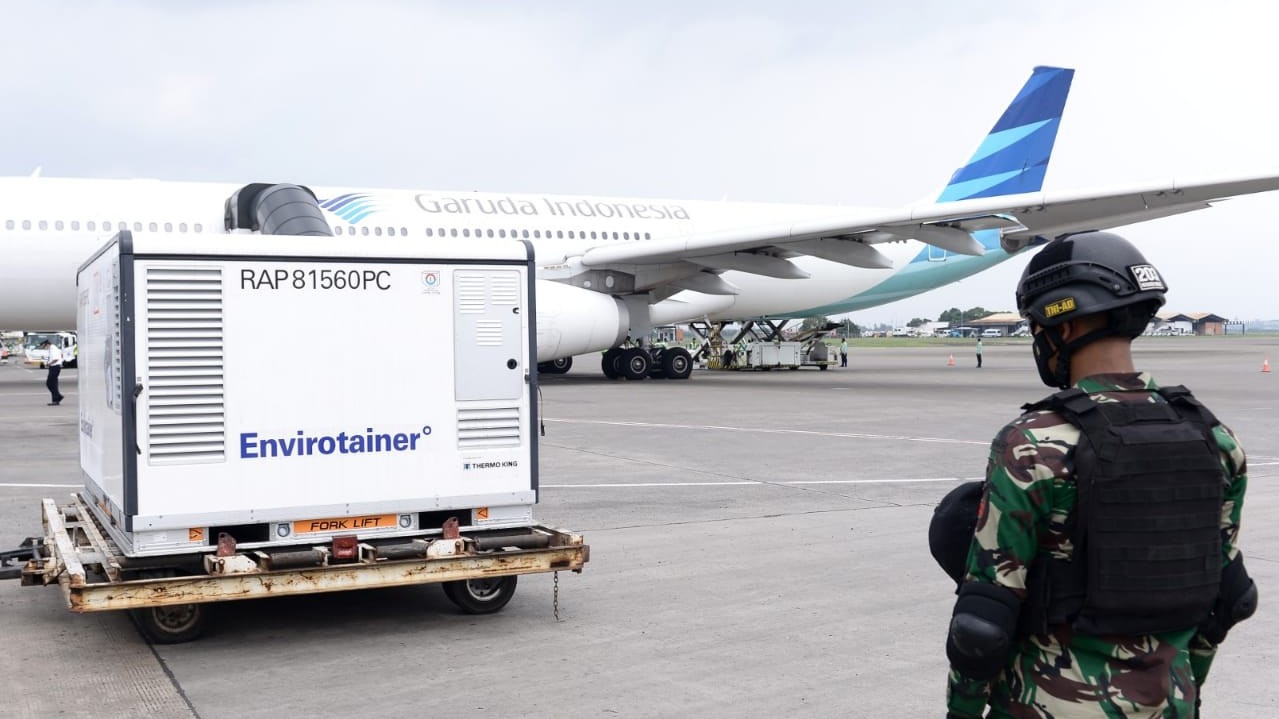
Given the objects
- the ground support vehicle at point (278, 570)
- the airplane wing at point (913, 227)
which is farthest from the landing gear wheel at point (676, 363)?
the ground support vehicle at point (278, 570)

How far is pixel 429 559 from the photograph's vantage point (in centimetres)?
610

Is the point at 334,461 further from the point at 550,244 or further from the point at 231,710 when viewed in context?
the point at 550,244

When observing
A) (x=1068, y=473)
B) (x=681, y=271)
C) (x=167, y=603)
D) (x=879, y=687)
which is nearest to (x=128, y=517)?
(x=167, y=603)

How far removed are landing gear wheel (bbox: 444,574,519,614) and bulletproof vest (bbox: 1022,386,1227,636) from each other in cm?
424

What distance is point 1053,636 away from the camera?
2629 mm

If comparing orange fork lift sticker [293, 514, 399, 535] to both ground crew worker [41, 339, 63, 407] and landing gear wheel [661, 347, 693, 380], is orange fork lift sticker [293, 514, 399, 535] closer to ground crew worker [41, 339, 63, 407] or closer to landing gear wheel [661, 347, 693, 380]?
ground crew worker [41, 339, 63, 407]

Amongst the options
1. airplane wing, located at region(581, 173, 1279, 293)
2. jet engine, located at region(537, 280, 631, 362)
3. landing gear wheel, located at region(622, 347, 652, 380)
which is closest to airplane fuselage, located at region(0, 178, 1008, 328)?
landing gear wheel, located at region(622, 347, 652, 380)

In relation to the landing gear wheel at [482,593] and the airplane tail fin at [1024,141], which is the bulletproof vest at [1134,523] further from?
the airplane tail fin at [1024,141]

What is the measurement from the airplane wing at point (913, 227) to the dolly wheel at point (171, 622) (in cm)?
1761

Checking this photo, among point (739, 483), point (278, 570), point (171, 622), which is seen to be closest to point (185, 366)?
point (278, 570)

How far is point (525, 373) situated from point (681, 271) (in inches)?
730

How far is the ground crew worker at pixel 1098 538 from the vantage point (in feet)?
8.29

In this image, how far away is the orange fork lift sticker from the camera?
6.15m

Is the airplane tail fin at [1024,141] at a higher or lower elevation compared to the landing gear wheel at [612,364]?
higher
